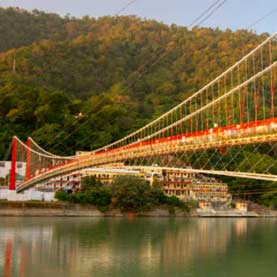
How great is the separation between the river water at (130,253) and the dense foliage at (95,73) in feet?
82.5

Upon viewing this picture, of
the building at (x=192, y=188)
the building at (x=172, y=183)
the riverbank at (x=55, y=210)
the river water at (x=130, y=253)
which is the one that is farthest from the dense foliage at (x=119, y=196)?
the river water at (x=130, y=253)

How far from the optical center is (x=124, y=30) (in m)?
77.9

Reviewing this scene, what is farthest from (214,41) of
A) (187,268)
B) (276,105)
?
(187,268)

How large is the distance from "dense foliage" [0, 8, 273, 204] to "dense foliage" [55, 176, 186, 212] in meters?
9.18

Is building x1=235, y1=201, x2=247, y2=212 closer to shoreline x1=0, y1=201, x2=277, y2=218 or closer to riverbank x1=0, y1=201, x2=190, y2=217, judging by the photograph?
shoreline x1=0, y1=201, x2=277, y2=218

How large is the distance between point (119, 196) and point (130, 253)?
20.8 meters

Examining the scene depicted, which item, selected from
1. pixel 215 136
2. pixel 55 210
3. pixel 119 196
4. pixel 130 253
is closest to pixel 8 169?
pixel 55 210

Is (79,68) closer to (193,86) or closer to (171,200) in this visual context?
(193,86)

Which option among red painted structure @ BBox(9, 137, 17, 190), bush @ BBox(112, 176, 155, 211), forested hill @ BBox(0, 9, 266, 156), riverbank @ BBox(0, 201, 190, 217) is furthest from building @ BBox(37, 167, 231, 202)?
forested hill @ BBox(0, 9, 266, 156)

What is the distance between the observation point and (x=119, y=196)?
38.1 meters

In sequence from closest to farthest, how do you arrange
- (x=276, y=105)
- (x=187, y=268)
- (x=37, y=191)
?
(x=187, y=268), (x=276, y=105), (x=37, y=191)

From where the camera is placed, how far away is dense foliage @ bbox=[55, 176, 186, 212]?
3794 cm

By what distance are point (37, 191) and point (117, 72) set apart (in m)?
28.9

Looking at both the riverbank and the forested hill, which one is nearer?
the riverbank
